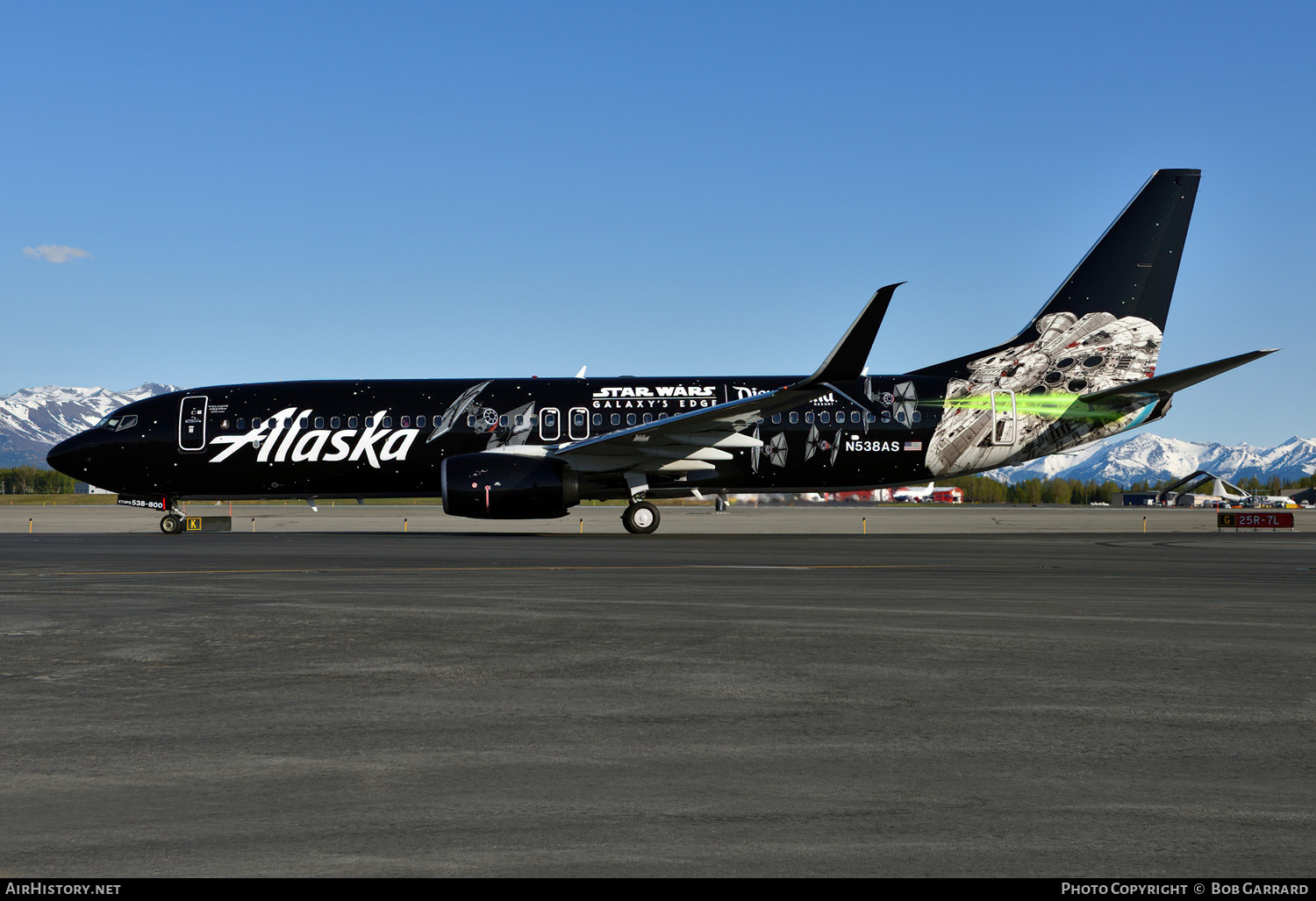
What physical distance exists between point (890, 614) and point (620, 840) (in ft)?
25.1

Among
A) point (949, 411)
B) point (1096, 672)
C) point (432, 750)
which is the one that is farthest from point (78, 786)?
point (949, 411)

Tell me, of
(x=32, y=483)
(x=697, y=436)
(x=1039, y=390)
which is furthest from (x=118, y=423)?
(x=32, y=483)

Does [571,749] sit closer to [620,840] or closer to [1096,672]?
[620,840]

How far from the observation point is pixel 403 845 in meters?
4.21

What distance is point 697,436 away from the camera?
27500 mm

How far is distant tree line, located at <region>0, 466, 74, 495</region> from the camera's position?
129625 mm

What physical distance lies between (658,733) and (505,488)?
20071 mm

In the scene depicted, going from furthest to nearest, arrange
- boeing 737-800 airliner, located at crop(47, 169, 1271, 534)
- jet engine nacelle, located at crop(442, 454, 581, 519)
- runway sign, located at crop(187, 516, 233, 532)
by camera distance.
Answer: runway sign, located at crop(187, 516, 233, 532), boeing 737-800 airliner, located at crop(47, 169, 1271, 534), jet engine nacelle, located at crop(442, 454, 581, 519)

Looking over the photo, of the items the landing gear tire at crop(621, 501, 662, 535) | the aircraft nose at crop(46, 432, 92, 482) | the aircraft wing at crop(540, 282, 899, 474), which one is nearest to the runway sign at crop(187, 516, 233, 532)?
the aircraft nose at crop(46, 432, 92, 482)

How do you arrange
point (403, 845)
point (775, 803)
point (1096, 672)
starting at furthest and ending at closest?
point (1096, 672), point (775, 803), point (403, 845)

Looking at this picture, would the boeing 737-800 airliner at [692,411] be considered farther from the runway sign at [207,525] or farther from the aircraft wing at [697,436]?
the runway sign at [207,525]

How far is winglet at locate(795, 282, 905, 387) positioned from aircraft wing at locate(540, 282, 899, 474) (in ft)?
0.06

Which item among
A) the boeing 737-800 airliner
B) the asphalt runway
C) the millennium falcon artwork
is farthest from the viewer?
the millennium falcon artwork

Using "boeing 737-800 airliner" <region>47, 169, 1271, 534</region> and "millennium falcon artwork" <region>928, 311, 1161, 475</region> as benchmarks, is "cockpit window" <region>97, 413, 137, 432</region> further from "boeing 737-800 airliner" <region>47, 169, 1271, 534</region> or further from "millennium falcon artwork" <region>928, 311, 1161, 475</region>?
"millennium falcon artwork" <region>928, 311, 1161, 475</region>
